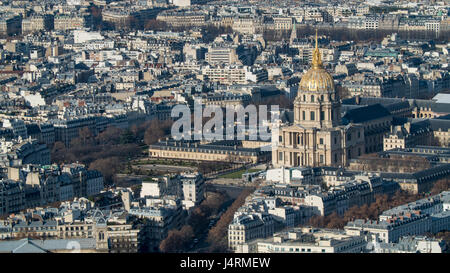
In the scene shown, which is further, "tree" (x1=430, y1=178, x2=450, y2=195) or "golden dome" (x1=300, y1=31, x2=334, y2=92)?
"golden dome" (x1=300, y1=31, x2=334, y2=92)

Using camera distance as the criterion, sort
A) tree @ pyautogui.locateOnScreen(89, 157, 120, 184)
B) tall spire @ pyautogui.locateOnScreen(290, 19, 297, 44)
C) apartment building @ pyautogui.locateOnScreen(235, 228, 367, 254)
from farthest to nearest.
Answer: tall spire @ pyautogui.locateOnScreen(290, 19, 297, 44) < tree @ pyautogui.locateOnScreen(89, 157, 120, 184) < apartment building @ pyautogui.locateOnScreen(235, 228, 367, 254)

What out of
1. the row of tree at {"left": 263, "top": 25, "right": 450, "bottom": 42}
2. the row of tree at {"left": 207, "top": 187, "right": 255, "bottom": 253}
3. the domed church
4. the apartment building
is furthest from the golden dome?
the row of tree at {"left": 263, "top": 25, "right": 450, "bottom": 42}

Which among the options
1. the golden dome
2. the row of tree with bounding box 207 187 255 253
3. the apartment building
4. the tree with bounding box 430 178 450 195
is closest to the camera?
the apartment building

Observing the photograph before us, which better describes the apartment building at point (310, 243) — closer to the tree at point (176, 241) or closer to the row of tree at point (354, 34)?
the tree at point (176, 241)

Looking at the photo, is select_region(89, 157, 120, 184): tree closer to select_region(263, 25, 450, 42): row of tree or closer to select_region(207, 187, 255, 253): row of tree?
select_region(207, 187, 255, 253): row of tree

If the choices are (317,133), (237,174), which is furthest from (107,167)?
(317,133)

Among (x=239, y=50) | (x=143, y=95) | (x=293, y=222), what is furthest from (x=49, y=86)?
(x=293, y=222)

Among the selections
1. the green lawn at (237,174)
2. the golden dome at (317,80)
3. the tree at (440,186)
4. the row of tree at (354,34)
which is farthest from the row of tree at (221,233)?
the row of tree at (354,34)

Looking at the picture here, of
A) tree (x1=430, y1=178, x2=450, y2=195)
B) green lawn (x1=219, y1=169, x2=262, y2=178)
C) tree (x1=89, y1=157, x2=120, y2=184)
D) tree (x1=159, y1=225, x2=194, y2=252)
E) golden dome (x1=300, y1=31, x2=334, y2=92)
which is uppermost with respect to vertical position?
golden dome (x1=300, y1=31, x2=334, y2=92)
